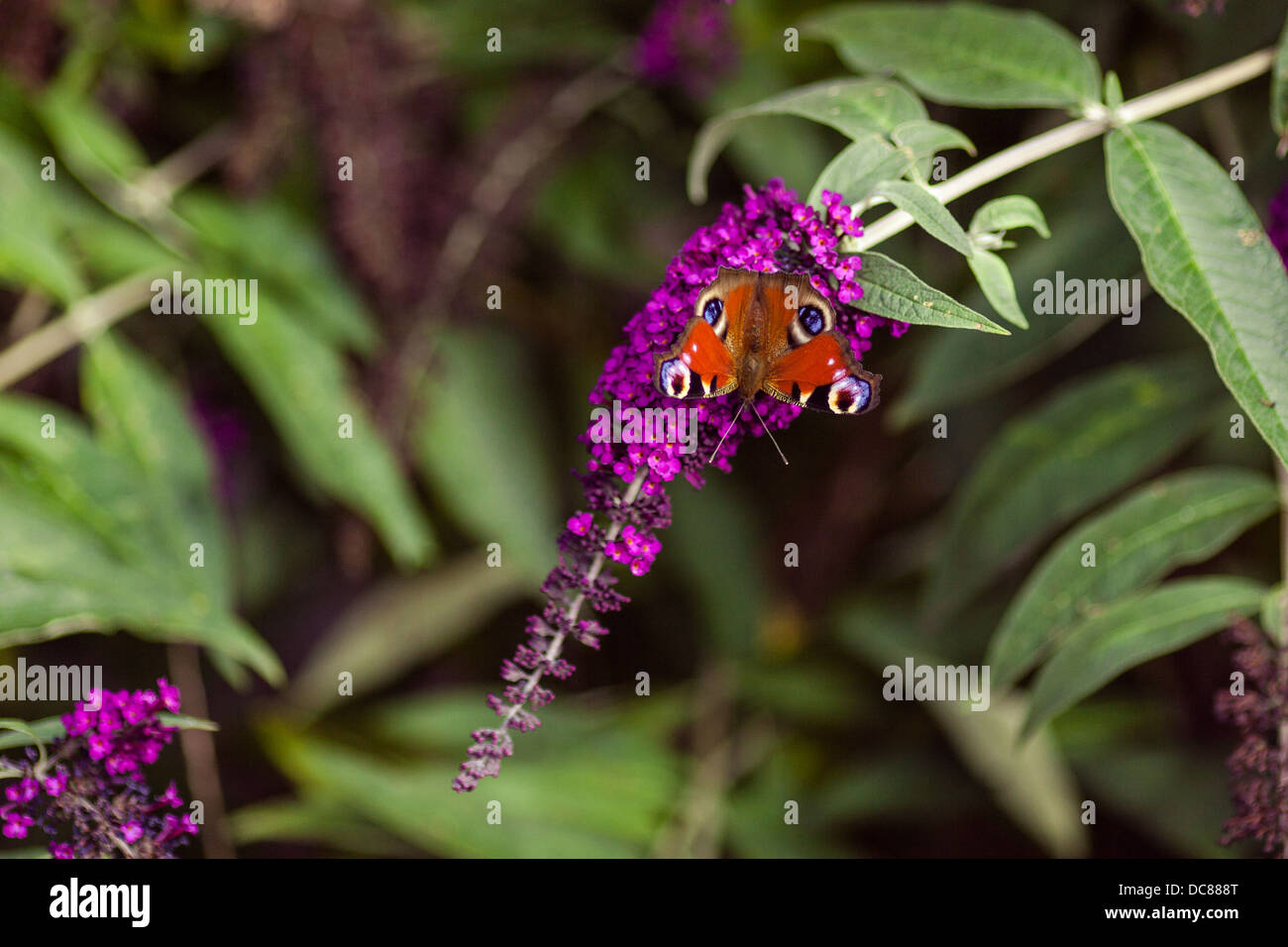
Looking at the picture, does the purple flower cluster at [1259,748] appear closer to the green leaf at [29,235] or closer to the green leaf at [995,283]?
the green leaf at [995,283]

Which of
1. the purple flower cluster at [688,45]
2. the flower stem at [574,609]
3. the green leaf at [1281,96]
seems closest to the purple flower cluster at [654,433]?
the flower stem at [574,609]

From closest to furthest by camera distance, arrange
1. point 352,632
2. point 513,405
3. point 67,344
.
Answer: point 67,344 → point 513,405 → point 352,632

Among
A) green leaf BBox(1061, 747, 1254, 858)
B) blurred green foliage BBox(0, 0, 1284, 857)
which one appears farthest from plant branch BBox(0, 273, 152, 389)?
green leaf BBox(1061, 747, 1254, 858)

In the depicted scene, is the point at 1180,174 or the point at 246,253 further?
the point at 246,253

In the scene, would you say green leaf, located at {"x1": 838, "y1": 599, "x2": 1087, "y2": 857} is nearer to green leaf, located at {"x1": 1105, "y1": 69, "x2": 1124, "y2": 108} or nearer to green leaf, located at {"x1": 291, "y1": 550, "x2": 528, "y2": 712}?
green leaf, located at {"x1": 291, "y1": 550, "x2": 528, "y2": 712}

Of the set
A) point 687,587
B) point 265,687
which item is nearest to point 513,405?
point 687,587

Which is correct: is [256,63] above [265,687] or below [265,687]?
above
